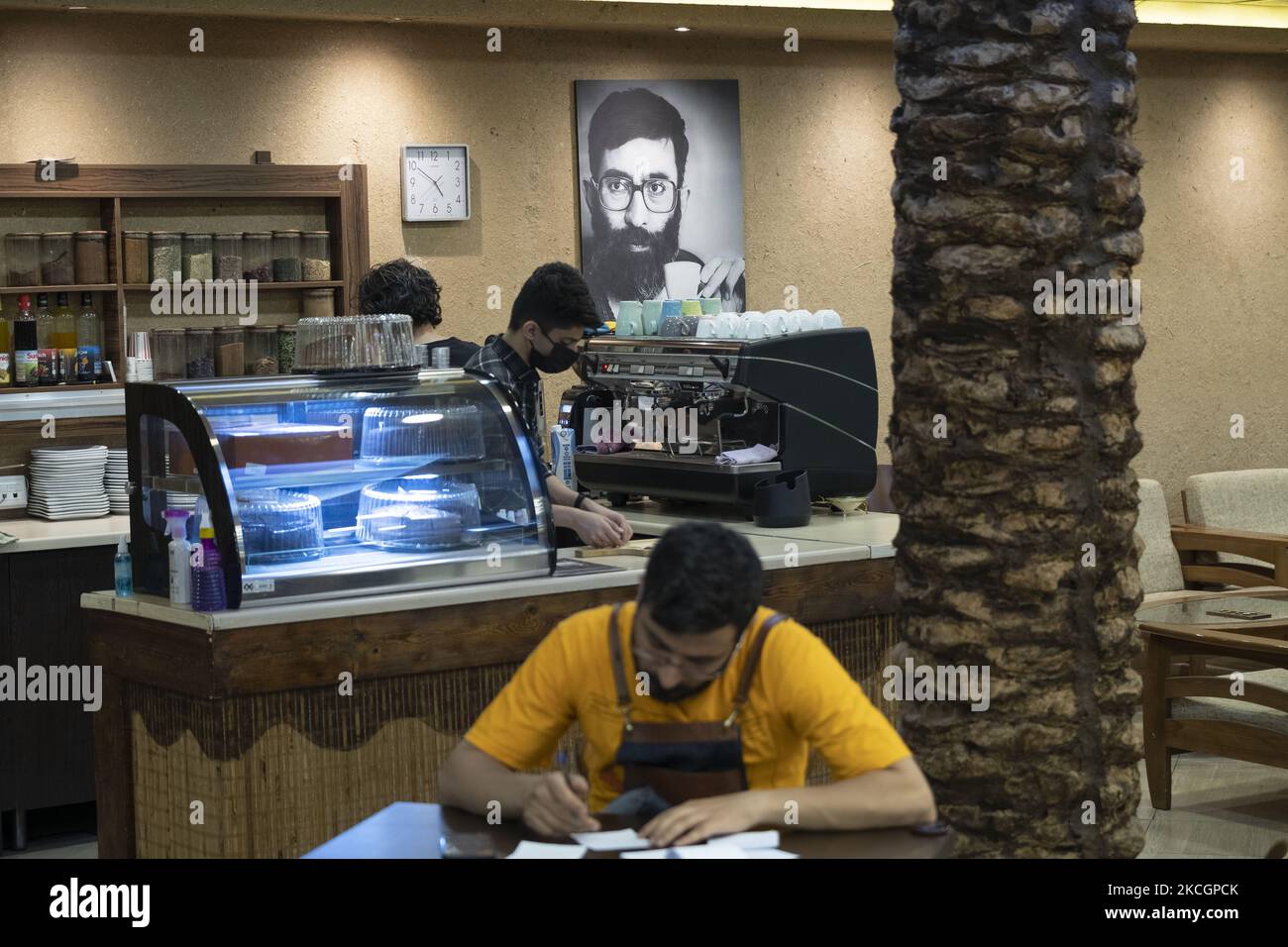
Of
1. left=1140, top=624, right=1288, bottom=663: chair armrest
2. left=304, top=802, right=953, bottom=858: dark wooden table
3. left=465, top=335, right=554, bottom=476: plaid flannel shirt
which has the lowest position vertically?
left=1140, top=624, right=1288, bottom=663: chair armrest

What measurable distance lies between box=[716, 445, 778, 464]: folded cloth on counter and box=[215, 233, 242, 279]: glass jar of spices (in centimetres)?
279

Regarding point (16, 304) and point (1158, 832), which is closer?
point (1158, 832)

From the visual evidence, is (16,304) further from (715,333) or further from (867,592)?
(867,592)

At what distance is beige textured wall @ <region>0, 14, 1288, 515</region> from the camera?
6.98m

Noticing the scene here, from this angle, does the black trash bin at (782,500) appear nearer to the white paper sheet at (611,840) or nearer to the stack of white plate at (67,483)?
the stack of white plate at (67,483)

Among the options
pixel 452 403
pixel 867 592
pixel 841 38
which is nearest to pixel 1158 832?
pixel 867 592

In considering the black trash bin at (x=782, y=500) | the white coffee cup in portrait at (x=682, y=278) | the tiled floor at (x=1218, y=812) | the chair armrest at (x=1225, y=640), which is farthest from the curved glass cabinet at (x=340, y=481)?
the white coffee cup in portrait at (x=682, y=278)

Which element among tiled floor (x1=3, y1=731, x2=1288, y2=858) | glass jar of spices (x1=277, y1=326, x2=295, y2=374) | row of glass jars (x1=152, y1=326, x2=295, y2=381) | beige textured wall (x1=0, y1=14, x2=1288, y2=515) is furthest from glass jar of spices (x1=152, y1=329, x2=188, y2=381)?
tiled floor (x1=3, y1=731, x2=1288, y2=858)

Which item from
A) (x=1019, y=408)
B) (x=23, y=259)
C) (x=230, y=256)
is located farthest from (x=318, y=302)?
(x=1019, y=408)

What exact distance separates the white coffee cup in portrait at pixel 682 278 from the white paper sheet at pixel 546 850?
563 cm

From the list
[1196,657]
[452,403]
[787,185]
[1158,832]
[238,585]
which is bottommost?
[1158,832]

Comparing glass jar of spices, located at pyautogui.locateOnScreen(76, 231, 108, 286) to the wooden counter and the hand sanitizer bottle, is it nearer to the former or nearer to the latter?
the wooden counter

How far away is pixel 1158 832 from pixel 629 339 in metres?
2.45
